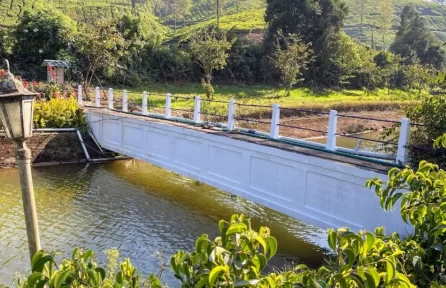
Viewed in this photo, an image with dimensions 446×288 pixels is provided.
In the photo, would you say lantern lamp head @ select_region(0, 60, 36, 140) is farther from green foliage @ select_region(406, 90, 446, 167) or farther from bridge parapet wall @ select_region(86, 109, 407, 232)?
green foliage @ select_region(406, 90, 446, 167)

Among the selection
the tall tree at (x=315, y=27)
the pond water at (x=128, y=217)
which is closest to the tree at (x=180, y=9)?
the tall tree at (x=315, y=27)

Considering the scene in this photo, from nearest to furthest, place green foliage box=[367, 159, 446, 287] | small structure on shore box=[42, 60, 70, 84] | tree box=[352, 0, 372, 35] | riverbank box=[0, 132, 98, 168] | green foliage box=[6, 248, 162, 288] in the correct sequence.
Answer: green foliage box=[6, 248, 162, 288] → green foliage box=[367, 159, 446, 287] → riverbank box=[0, 132, 98, 168] → small structure on shore box=[42, 60, 70, 84] → tree box=[352, 0, 372, 35]

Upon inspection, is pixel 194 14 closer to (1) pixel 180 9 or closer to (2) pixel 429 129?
(1) pixel 180 9

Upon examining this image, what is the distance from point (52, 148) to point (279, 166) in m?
9.21

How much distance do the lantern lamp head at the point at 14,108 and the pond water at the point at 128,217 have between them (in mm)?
3413

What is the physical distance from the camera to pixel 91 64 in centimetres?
2002

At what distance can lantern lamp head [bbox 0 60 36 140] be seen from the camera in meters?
3.27

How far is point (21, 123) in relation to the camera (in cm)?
333

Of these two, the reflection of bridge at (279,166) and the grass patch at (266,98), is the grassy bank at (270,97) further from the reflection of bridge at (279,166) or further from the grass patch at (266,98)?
the reflection of bridge at (279,166)

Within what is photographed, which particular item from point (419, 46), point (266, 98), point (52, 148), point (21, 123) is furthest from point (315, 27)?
→ point (21, 123)

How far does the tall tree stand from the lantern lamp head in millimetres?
32676

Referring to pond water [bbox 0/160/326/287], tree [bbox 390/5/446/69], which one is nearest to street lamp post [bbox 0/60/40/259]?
pond water [bbox 0/160/326/287]

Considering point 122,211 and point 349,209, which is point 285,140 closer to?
point 349,209

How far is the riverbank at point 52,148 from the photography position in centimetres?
1302
